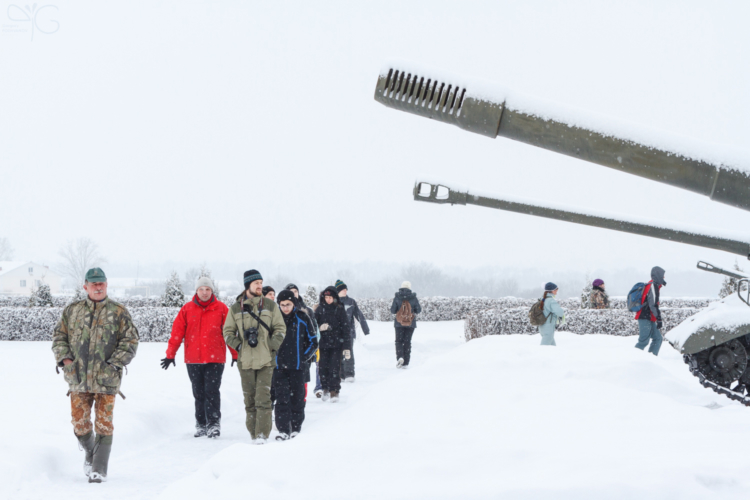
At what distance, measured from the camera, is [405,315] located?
1239cm

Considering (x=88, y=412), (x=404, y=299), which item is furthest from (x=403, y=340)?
(x=88, y=412)

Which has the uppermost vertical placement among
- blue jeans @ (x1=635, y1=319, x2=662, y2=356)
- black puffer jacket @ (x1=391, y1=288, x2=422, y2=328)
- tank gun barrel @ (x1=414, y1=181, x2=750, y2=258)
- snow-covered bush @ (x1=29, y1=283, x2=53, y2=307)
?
tank gun barrel @ (x1=414, y1=181, x2=750, y2=258)

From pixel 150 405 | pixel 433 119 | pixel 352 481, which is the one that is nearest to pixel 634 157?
pixel 433 119

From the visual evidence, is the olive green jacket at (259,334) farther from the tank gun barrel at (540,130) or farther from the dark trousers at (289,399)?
the tank gun barrel at (540,130)

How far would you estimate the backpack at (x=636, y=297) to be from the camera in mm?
10320

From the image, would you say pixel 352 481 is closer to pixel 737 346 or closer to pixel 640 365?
pixel 640 365

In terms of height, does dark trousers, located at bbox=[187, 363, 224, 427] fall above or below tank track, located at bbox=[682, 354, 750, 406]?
below

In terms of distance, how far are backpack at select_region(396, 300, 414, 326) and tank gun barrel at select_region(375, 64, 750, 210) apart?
10731 mm

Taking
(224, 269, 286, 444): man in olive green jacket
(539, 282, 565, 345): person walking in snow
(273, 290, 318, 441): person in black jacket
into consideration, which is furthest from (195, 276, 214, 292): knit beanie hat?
(539, 282, 565, 345): person walking in snow

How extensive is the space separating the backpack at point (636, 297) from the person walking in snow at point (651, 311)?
0.06m

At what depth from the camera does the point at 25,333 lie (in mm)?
18531

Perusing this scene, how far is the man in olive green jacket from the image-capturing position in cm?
637


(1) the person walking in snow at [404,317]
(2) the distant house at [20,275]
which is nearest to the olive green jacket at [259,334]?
(1) the person walking in snow at [404,317]

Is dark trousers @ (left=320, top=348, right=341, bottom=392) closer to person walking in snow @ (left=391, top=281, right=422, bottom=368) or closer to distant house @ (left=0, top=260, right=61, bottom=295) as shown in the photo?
person walking in snow @ (left=391, top=281, right=422, bottom=368)
